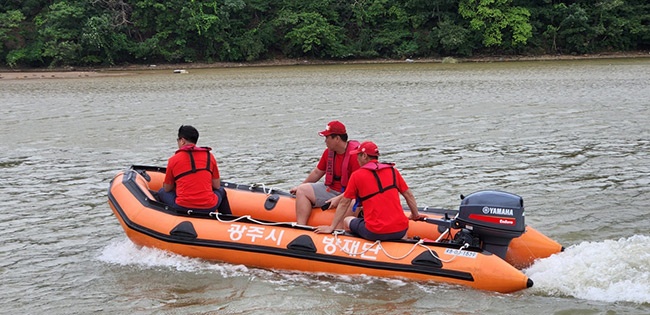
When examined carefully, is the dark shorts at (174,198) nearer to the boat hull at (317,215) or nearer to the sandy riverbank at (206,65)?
the boat hull at (317,215)

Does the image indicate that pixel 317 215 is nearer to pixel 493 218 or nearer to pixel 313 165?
pixel 493 218

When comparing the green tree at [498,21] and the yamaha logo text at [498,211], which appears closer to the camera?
the yamaha logo text at [498,211]

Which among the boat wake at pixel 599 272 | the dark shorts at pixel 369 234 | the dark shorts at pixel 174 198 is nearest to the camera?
the boat wake at pixel 599 272

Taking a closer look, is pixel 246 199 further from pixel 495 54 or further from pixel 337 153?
pixel 495 54

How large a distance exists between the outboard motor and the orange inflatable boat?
5 centimetres

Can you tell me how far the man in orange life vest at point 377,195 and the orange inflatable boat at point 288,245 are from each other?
0.12 m

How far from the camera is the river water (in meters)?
5.64

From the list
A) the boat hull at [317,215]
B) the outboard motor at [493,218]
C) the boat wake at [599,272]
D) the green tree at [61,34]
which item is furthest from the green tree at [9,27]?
the boat wake at [599,272]

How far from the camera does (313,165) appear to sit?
10844mm

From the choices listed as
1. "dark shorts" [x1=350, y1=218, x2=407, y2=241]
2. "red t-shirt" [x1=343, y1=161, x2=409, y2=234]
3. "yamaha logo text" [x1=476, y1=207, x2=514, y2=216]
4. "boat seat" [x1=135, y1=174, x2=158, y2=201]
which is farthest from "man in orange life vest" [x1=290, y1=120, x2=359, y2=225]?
"boat seat" [x1=135, y1=174, x2=158, y2=201]

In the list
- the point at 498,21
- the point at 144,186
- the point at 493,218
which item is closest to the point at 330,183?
the point at 493,218

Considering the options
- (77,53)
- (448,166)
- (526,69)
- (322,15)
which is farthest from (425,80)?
(77,53)

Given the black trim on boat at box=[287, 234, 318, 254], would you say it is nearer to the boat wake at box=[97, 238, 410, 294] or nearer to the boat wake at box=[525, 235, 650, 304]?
the boat wake at box=[97, 238, 410, 294]

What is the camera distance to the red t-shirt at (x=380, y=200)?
5852mm
